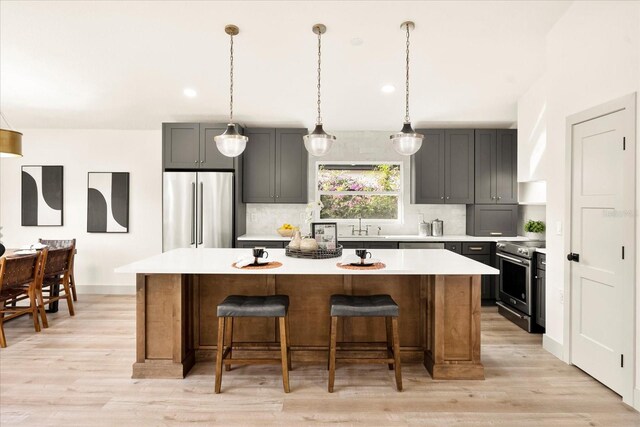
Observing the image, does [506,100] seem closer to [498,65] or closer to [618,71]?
[498,65]

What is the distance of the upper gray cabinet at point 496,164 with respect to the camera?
17.5 feet

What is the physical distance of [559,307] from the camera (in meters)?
3.34

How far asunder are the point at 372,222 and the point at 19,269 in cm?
429

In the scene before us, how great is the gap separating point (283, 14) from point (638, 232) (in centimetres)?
313

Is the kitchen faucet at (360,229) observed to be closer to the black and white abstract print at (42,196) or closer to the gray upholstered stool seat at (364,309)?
the gray upholstered stool seat at (364,309)

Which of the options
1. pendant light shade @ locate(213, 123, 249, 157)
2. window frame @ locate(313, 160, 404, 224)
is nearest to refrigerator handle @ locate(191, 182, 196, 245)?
window frame @ locate(313, 160, 404, 224)

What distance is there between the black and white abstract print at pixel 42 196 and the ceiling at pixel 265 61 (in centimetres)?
71

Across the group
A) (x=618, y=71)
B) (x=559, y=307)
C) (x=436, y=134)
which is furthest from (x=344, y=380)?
(x=436, y=134)

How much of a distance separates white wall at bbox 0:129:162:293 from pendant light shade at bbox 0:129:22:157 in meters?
1.95

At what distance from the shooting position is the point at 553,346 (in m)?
3.36

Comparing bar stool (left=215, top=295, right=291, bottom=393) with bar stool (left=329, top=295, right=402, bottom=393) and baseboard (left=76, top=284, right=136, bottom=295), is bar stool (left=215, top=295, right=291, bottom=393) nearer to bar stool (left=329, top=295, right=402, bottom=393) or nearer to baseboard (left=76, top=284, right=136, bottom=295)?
bar stool (left=329, top=295, right=402, bottom=393)

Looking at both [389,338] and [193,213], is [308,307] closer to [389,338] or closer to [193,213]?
[389,338]

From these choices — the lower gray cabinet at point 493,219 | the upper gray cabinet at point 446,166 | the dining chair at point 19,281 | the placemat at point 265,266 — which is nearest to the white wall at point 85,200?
the dining chair at point 19,281

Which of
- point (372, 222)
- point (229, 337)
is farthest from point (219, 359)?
point (372, 222)
